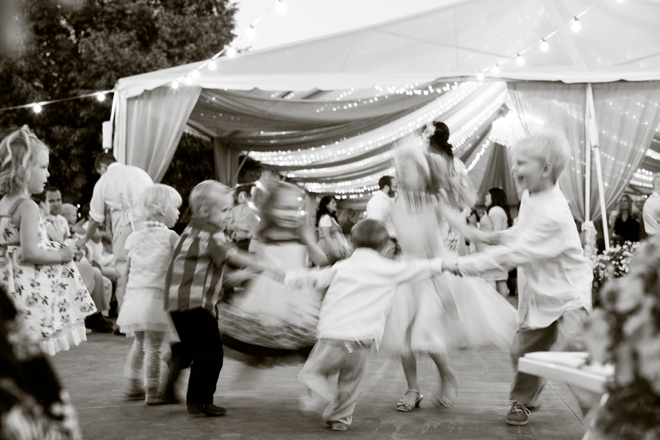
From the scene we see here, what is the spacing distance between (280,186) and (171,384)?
1.36 metres

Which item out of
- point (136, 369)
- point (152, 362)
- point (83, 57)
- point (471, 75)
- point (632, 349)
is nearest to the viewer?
point (632, 349)

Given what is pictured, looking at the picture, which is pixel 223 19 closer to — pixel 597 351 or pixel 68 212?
pixel 68 212

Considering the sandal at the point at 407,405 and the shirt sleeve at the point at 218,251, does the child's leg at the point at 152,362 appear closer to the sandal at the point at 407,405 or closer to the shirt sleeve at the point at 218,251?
the shirt sleeve at the point at 218,251

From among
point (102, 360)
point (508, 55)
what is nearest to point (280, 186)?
point (102, 360)

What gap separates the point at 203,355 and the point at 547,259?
1.92m

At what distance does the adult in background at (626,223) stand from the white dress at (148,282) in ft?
29.0

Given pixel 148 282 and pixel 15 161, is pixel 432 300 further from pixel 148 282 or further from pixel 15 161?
pixel 15 161

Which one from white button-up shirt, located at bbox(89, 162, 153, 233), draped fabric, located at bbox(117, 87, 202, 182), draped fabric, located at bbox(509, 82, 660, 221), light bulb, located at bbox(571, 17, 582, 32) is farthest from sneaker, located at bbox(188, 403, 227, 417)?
light bulb, located at bbox(571, 17, 582, 32)

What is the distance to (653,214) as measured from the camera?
7977mm

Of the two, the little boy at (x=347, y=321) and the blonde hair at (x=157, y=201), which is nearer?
the little boy at (x=347, y=321)

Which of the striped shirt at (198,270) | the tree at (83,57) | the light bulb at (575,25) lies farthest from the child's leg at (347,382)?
the tree at (83,57)

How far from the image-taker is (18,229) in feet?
11.8

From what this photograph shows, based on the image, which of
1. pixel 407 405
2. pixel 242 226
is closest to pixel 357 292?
pixel 407 405

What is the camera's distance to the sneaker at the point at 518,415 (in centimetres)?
408
